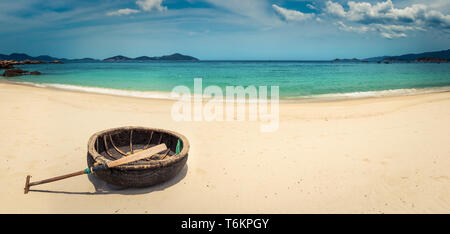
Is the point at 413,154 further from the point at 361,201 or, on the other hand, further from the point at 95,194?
the point at 95,194

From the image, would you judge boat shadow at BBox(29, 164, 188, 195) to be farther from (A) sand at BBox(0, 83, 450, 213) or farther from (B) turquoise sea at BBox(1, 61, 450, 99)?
(B) turquoise sea at BBox(1, 61, 450, 99)

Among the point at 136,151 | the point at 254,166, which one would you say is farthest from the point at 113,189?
the point at 254,166

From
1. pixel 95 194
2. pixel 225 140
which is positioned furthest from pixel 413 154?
pixel 95 194

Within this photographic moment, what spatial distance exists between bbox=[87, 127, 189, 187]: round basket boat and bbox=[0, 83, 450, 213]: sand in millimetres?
312

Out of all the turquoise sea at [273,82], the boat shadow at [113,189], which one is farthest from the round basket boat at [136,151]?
the turquoise sea at [273,82]

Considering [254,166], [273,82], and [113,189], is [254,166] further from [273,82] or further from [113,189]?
[273,82]

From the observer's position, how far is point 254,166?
5.88m

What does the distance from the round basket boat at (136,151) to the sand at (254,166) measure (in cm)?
31

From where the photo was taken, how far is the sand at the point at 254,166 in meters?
4.36

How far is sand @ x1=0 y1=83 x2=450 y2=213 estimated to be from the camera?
4.36 m

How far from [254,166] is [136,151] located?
9.23 ft

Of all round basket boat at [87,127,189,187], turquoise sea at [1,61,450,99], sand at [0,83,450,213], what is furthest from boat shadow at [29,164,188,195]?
turquoise sea at [1,61,450,99]

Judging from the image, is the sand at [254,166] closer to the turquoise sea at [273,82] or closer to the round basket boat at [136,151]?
the round basket boat at [136,151]
